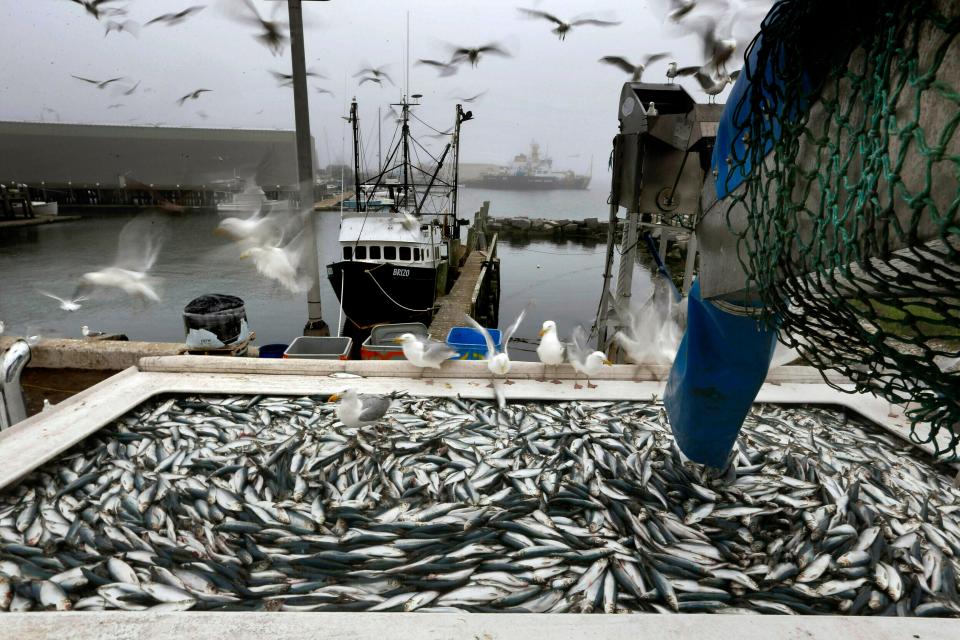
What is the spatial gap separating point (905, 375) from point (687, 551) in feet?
7.78

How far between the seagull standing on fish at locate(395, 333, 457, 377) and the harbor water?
237 inches

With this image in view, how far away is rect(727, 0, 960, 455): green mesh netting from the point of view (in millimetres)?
1177

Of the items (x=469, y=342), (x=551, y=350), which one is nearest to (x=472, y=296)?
(x=469, y=342)

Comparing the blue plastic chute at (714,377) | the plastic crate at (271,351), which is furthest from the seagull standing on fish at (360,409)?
the plastic crate at (271,351)

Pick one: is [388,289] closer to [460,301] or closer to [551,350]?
[460,301]

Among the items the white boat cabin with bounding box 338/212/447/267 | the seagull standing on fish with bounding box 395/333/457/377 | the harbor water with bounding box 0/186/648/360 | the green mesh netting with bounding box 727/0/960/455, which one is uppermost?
the green mesh netting with bounding box 727/0/960/455

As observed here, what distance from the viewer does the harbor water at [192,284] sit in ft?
77.7

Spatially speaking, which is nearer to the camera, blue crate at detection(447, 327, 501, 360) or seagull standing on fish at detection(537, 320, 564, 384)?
seagull standing on fish at detection(537, 320, 564, 384)

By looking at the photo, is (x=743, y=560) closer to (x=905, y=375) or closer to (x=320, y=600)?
(x=905, y=375)

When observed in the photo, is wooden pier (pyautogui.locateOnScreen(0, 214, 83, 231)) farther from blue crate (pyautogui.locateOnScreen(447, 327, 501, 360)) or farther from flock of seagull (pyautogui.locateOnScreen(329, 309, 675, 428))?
flock of seagull (pyautogui.locateOnScreen(329, 309, 675, 428))

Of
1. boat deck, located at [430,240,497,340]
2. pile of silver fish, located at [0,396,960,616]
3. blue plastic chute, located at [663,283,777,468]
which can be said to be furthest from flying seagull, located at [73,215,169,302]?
blue plastic chute, located at [663,283,777,468]

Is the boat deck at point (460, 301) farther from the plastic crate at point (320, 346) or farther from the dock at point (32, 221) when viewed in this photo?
the dock at point (32, 221)

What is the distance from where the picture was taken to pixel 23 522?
3717 mm

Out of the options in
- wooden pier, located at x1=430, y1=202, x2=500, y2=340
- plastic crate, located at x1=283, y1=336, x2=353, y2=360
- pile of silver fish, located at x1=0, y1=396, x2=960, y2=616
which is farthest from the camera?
wooden pier, located at x1=430, y1=202, x2=500, y2=340
